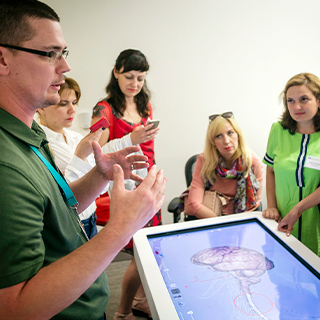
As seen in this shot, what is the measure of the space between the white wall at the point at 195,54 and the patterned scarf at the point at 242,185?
1.37 meters

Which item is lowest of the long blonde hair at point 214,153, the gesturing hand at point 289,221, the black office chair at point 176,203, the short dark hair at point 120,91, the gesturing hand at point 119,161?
the black office chair at point 176,203

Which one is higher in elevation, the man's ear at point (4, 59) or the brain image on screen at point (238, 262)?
the man's ear at point (4, 59)

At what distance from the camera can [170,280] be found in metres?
1.20

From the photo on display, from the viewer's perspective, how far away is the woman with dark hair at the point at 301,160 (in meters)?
1.73

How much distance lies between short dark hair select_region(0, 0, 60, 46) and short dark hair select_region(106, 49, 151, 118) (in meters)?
1.52

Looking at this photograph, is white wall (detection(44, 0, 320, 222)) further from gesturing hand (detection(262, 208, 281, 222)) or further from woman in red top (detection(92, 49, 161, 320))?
gesturing hand (detection(262, 208, 281, 222))

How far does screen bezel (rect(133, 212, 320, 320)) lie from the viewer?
1.07 meters

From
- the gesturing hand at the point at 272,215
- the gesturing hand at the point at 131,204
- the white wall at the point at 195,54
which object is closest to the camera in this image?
the gesturing hand at the point at 131,204

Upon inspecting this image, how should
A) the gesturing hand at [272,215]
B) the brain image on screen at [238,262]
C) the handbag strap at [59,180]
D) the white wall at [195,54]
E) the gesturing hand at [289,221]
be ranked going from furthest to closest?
the white wall at [195,54] < the gesturing hand at [272,215] < the gesturing hand at [289,221] < the brain image on screen at [238,262] < the handbag strap at [59,180]

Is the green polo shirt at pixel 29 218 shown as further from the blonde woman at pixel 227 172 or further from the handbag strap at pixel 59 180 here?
the blonde woman at pixel 227 172

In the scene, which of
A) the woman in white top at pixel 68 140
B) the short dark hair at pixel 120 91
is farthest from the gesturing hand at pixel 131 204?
the short dark hair at pixel 120 91

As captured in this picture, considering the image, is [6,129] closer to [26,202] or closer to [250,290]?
[26,202]

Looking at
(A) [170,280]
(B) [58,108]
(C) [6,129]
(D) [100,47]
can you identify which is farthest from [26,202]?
(D) [100,47]

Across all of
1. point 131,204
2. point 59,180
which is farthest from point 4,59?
point 131,204
